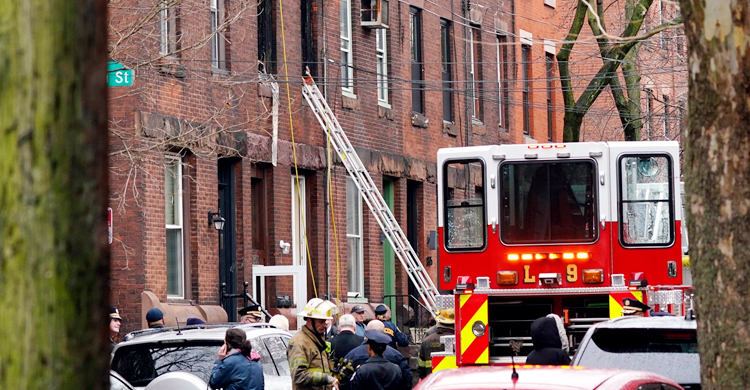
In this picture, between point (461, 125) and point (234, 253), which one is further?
point (461, 125)

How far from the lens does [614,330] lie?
932 cm

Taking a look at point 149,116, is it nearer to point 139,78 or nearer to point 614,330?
point 139,78

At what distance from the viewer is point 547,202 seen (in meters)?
14.1

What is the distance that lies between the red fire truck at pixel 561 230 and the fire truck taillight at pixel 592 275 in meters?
0.01

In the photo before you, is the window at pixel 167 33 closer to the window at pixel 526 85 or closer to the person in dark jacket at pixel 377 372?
the person in dark jacket at pixel 377 372

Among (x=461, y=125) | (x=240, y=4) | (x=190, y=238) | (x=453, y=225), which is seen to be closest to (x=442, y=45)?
(x=461, y=125)

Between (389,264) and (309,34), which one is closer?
(309,34)

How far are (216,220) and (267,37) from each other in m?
3.98

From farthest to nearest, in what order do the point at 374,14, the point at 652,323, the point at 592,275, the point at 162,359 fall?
the point at 374,14
the point at 592,275
the point at 162,359
the point at 652,323

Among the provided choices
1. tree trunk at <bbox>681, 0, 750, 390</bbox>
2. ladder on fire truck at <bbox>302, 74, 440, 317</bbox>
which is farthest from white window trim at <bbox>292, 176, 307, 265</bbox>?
tree trunk at <bbox>681, 0, 750, 390</bbox>

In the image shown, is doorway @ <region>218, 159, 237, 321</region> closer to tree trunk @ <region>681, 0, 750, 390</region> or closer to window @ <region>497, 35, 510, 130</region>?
window @ <region>497, 35, 510, 130</region>

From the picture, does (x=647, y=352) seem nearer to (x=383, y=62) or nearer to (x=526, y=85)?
(x=383, y=62)

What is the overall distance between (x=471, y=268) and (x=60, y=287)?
11.1 metres

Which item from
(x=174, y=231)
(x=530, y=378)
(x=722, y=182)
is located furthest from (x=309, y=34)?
(x=722, y=182)
